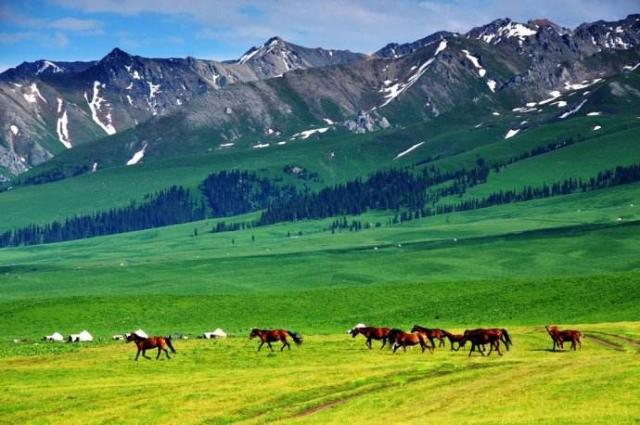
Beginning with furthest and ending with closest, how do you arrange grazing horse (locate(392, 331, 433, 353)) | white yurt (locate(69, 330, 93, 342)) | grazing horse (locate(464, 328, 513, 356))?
1. white yurt (locate(69, 330, 93, 342))
2. grazing horse (locate(392, 331, 433, 353))
3. grazing horse (locate(464, 328, 513, 356))

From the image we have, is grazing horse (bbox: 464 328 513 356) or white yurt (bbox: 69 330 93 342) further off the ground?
grazing horse (bbox: 464 328 513 356)

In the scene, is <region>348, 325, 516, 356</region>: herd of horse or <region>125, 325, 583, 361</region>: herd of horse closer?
<region>348, 325, 516, 356</region>: herd of horse

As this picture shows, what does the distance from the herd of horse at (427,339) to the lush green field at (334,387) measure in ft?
2.85

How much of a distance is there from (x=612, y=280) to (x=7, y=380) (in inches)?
2940

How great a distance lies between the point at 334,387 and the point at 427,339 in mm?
19929

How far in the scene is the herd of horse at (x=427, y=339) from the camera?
63.1 metres

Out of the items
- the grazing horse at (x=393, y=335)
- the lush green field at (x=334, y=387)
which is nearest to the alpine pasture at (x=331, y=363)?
the lush green field at (x=334, y=387)

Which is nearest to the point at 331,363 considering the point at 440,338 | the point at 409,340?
the point at 409,340

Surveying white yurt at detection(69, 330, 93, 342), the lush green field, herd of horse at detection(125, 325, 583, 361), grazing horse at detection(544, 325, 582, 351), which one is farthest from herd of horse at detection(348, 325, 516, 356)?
white yurt at detection(69, 330, 93, 342)

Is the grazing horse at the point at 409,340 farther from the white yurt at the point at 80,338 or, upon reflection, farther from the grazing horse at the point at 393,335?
the white yurt at the point at 80,338

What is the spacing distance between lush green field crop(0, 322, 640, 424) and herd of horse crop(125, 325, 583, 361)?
0.87 meters

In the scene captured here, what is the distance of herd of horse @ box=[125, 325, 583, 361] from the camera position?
2483 inches

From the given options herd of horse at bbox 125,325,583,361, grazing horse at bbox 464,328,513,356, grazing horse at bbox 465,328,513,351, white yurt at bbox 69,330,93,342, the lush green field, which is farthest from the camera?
white yurt at bbox 69,330,93,342

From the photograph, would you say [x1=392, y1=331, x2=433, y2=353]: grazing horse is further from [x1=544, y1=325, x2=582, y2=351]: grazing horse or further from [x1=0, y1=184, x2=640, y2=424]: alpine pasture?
[x1=544, y1=325, x2=582, y2=351]: grazing horse
